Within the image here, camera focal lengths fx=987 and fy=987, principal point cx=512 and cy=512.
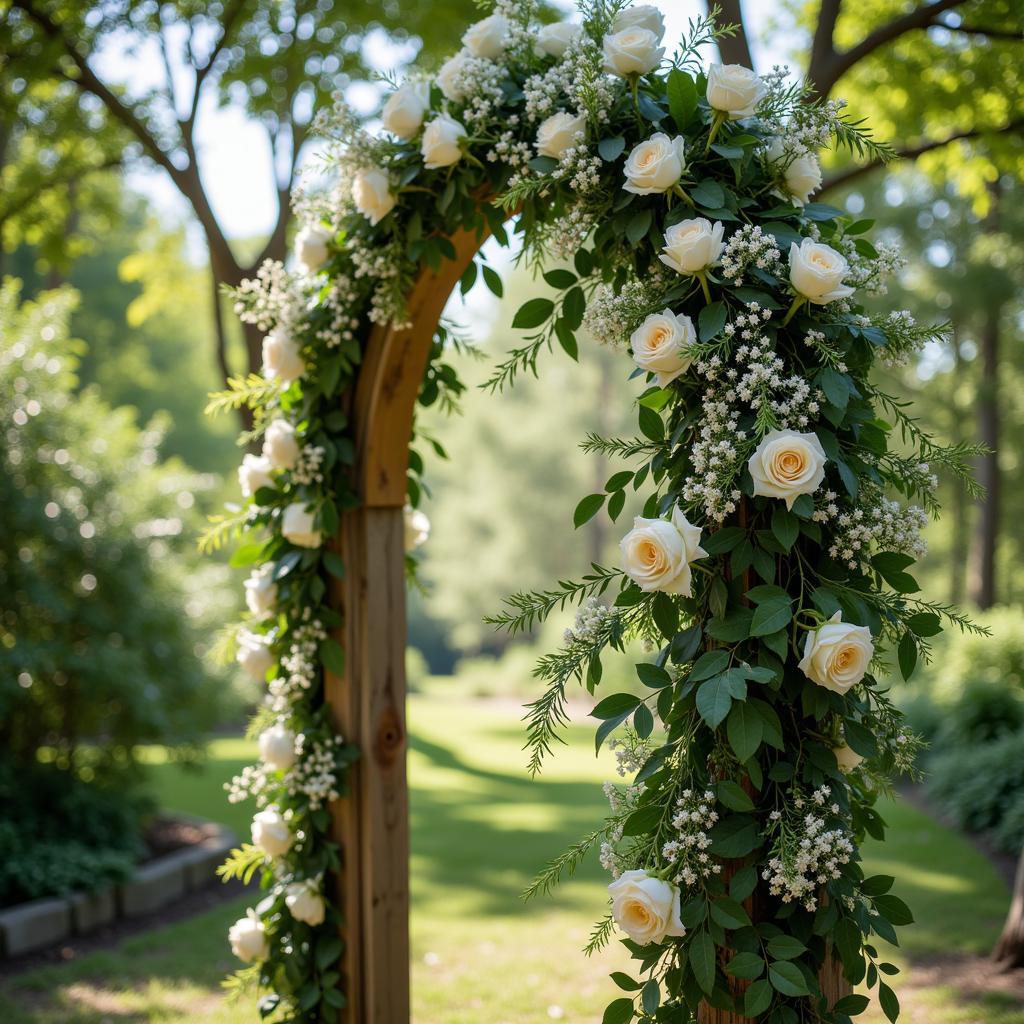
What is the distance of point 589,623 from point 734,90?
3.27 ft

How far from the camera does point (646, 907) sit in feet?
5.43

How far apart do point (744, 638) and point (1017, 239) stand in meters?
12.9

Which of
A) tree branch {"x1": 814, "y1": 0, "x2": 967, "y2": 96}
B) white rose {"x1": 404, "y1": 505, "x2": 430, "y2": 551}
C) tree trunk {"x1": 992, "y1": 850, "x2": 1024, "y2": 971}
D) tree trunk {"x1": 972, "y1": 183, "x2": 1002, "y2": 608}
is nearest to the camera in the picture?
white rose {"x1": 404, "y1": 505, "x2": 430, "y2": 551}

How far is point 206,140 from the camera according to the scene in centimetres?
717

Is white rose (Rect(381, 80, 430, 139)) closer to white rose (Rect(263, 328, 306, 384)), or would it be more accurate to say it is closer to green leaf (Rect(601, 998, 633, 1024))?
white rose (Rect(263, 328, 306, 384))

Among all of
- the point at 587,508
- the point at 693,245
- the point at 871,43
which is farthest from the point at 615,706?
the point at 871,43

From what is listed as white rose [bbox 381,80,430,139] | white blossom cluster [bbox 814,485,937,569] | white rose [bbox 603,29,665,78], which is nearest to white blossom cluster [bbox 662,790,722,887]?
white blossom cluster [bbox 814,485,937,569]

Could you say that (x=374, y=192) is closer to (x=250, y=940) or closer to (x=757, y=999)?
(x=757, y=999)

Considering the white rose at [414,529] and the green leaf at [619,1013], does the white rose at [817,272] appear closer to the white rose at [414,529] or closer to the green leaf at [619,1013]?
the green leaf at [619,1013]

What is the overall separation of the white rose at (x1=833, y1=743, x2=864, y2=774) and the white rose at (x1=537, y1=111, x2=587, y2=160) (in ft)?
4.15

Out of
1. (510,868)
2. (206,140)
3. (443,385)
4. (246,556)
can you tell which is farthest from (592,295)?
(206,140)

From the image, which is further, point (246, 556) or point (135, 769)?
point (135, 769)

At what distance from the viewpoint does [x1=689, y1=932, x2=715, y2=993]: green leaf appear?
65.2 inches

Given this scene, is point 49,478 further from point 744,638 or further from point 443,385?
point 744,638
